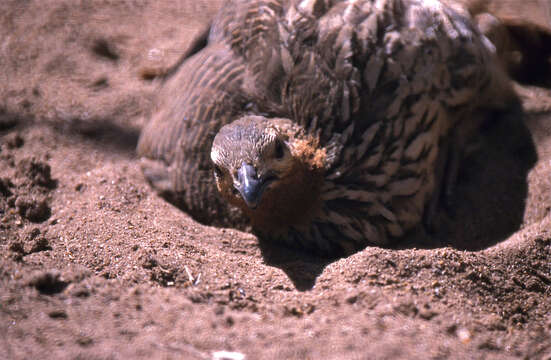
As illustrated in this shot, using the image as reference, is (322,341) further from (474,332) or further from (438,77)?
(438,77)

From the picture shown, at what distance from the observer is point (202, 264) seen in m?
2.79

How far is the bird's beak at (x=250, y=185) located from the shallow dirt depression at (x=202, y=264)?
1.33 ft

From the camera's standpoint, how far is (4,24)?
4910 mm

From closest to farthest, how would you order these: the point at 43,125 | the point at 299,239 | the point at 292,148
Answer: the point at 292,148
the point at 299,239
the point at 43,125

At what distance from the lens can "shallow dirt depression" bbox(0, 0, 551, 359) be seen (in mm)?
2145

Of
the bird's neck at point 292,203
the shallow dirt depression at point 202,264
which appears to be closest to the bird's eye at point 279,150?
the bird's neck at point 292,203

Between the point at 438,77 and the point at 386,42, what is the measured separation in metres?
0.43

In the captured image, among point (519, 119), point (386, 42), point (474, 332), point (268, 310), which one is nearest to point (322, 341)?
point (268, 310)

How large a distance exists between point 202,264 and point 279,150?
749mm

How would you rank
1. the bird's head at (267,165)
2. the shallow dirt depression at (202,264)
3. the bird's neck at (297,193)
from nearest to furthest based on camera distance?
the shallow dirt depression at (202,264), the bird's head at (267,165), the bird's neck at (297,193)

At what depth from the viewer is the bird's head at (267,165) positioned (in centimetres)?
279

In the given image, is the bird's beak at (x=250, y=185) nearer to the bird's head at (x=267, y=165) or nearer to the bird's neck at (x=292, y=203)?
the bird's head at (x=267, y=165)

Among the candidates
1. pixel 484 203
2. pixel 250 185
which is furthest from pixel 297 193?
pixel 484 203

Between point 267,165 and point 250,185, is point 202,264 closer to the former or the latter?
point 250,185
